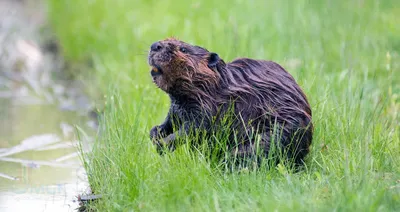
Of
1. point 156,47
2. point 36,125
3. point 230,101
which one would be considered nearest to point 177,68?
point 156,47

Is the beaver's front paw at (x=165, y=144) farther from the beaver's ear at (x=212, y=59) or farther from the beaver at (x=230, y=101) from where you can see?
the beaver's ear at (x=212, y=59)

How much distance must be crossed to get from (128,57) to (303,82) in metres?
3.30

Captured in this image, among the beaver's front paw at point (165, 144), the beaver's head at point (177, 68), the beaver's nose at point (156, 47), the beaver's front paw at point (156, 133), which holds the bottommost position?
the beaver's front paw at point (165, 144)

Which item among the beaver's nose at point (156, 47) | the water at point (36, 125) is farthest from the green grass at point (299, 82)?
the beaver's nose at point (156, 47)

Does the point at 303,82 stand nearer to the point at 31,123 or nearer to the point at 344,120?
the point at 344,120

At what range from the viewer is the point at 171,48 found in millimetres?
4242

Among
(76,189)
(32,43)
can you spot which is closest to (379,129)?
(76,189)

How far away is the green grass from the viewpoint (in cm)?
379

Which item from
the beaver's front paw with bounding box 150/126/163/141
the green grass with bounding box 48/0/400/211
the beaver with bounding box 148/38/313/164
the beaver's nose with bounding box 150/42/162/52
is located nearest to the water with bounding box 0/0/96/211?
the green grass with bounding box 48/0/400/211

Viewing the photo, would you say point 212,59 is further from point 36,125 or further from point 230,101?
point 36,125

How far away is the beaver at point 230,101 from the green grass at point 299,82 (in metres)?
0.17

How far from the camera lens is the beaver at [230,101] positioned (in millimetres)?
4242

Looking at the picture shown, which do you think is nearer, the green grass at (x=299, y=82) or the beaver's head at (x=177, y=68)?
the green grass at (x=299, y=82)

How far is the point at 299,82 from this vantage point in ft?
17.4
